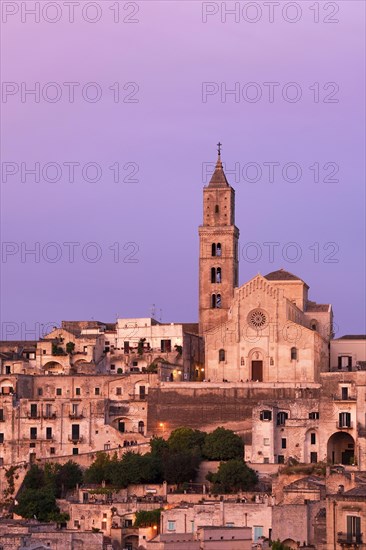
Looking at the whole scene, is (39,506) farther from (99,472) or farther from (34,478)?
(34,478)

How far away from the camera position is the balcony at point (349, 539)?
4888cm

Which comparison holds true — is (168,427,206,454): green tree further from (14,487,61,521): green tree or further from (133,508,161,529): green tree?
(133,508,161,529): green tree

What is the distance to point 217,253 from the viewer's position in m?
94.8

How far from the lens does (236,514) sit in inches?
2633

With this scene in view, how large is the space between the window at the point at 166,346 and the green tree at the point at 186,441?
10194 millimetres

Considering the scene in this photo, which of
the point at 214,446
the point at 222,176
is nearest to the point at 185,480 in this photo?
the point at 214,446

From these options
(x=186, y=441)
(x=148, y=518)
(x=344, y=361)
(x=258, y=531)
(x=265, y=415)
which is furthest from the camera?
(x=344, y=361)

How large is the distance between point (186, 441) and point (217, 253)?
16.9 meters

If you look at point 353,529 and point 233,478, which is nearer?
point 353,529

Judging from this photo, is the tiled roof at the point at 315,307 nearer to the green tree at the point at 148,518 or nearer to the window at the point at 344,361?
the window at the point at 344,361

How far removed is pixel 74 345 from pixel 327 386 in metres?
17.7

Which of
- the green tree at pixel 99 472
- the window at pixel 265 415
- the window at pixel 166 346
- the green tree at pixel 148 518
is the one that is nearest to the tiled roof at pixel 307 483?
the green tree at pixel 148 518

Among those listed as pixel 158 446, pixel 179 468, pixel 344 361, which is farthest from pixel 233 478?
pixel 344 361

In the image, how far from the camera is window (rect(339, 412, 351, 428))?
79438mm
